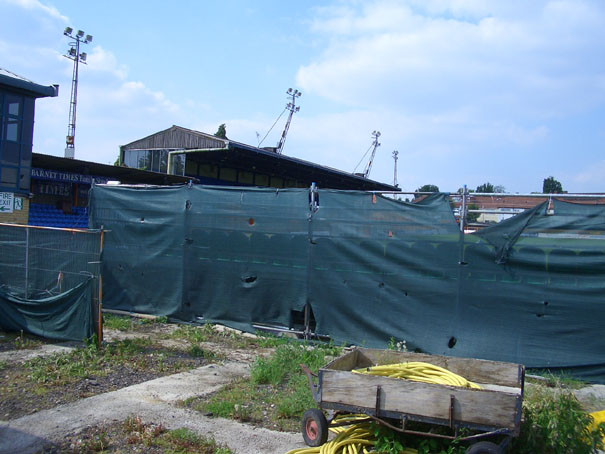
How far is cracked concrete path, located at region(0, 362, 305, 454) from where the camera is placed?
4773mm

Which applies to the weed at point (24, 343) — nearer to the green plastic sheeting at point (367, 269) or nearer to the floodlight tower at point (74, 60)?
the green plastic sheeting at point (367, 269)

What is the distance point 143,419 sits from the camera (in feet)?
17.2

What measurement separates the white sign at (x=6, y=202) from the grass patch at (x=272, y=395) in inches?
556

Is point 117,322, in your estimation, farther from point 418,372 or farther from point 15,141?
point 15,141

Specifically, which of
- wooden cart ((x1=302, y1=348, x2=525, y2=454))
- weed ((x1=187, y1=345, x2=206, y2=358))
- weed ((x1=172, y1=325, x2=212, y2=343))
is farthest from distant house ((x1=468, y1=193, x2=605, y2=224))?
weed ((x1=172, y1=325, x2=212, y2=343))

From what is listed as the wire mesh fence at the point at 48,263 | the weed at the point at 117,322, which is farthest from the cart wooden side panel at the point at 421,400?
the weed at the point at 117,322

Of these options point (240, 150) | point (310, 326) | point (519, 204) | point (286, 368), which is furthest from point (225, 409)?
point (240, 150)

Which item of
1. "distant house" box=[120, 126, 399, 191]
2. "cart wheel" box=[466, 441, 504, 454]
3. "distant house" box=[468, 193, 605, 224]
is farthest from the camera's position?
"distant house" box=[120, 126, 399, 191]

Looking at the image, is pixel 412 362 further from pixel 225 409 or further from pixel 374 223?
pixel 374 223

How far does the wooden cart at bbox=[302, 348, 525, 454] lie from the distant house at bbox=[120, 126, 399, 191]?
21.2 metres

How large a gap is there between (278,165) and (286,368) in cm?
2398

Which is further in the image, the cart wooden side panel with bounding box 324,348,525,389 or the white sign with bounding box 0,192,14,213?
the white sign with bounding box 0,192,14,213

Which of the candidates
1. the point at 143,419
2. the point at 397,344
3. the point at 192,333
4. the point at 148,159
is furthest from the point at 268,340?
the point at 148,159

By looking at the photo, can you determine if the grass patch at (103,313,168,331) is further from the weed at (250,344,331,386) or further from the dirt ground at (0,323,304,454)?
the weed at (250,344,331,386)
